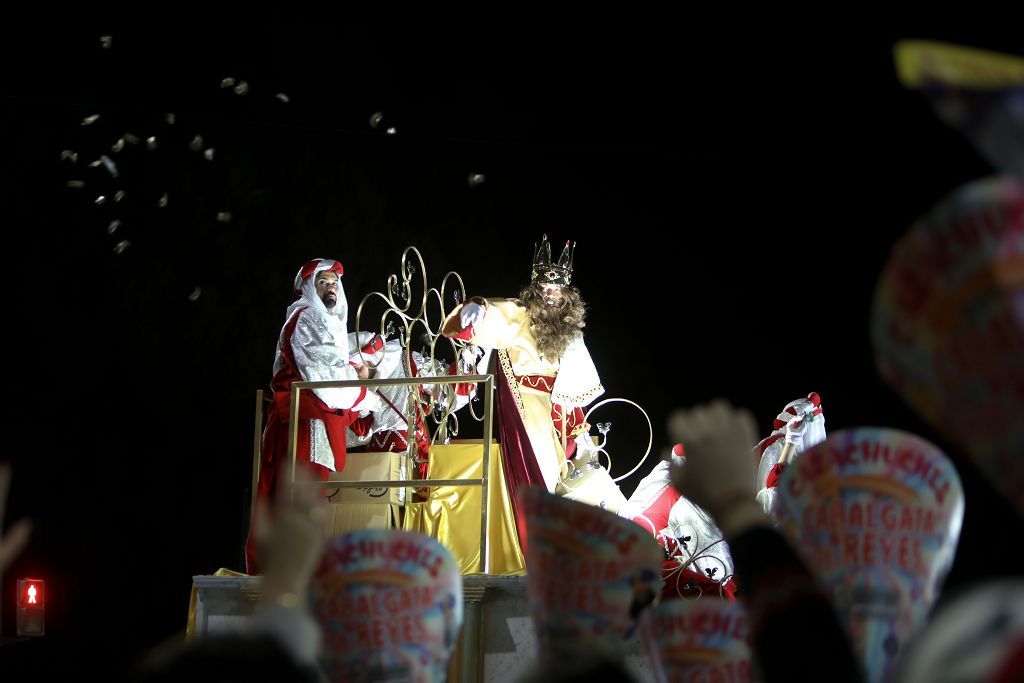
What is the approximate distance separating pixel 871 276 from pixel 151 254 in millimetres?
4615

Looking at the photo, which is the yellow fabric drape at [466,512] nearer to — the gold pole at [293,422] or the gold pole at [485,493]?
the gold pole at [485,493]

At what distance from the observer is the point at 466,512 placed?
17.9 ft

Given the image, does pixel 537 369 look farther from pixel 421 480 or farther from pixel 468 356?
pixel 421 480

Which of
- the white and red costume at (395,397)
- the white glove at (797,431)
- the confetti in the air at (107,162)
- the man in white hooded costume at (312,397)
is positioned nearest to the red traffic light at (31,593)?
the confetti in the air at (107,162)

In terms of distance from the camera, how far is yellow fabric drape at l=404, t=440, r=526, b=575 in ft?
17.4

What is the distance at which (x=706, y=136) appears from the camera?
6.94m

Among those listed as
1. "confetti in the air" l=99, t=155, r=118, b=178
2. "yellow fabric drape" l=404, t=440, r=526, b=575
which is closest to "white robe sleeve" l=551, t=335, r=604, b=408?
"yellow fabric drape" l=404, t=440, r=526, b=575

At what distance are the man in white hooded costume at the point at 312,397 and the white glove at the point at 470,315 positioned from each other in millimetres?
566

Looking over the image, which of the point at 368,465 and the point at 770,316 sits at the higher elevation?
the point at 770,316

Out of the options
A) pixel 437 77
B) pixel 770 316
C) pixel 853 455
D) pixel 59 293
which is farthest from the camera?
pixel 59 293

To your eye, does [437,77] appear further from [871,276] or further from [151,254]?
[871,276]

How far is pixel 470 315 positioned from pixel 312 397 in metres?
0.86

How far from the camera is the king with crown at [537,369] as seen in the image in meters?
5.52

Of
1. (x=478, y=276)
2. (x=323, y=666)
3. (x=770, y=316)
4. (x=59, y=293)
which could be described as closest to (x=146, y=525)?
(x=59, y=293)
